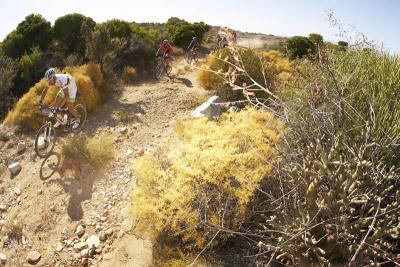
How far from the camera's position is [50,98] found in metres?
11.7

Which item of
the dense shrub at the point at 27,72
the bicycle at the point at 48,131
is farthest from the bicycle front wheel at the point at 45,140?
the dense shrub at the point at 27,72

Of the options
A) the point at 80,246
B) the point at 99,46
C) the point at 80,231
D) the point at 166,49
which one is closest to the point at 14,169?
the point at 80,231

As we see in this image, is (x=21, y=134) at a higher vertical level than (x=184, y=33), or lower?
lower

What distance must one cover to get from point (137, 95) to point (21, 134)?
4589mm

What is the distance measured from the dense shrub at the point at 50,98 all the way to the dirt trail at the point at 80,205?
2.38ft

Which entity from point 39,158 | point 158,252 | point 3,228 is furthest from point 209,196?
point 39,158

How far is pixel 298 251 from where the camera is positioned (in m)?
4.71

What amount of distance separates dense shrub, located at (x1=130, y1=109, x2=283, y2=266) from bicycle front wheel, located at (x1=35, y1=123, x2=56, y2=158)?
380 centimetres

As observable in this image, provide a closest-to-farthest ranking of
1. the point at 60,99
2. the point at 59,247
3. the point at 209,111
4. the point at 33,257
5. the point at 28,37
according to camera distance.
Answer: the point at 33,257, the point at 59,247, the point at 60,99, the point at 209,111, the point at 28,37

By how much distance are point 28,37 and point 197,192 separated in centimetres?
1616

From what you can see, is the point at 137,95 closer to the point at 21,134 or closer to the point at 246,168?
the point at 21,134

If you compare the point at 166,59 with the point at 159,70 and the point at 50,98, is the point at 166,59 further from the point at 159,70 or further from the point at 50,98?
the point at 50,98

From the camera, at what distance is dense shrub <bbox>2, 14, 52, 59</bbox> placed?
57.8 feet

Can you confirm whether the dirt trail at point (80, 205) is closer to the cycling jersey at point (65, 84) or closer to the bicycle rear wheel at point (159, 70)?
the cycling jersey at point (65, 84)
